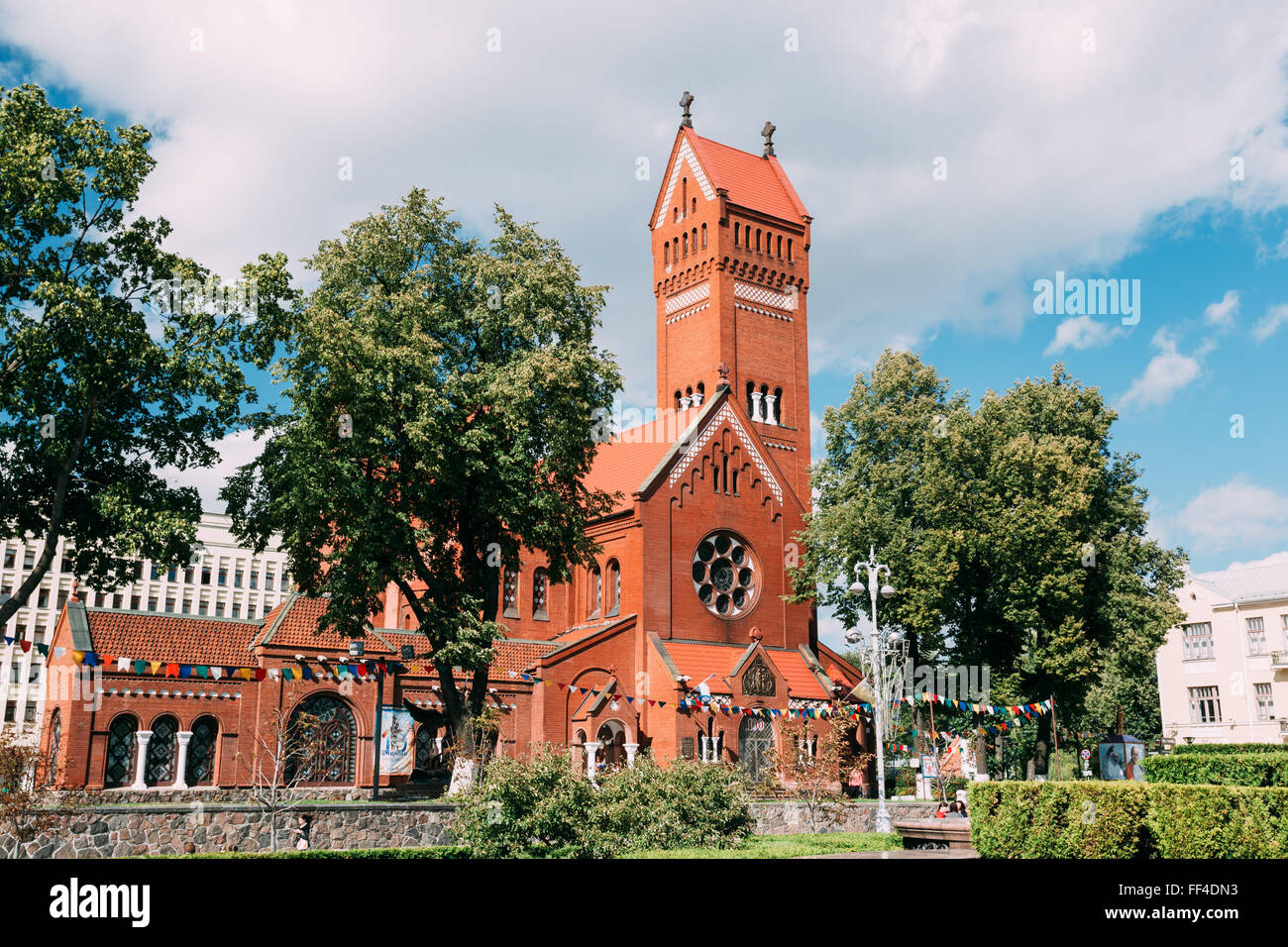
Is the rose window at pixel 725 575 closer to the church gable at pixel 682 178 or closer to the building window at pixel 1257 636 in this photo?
the church gable at pixel 682 178

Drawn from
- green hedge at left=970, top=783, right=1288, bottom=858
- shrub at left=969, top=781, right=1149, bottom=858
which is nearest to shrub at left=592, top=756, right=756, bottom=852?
shrub at left=969, top=781, right=1149, bottom=858

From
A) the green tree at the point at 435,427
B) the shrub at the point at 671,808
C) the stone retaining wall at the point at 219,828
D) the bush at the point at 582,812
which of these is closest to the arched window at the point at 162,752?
the green tree at the point at 435,427

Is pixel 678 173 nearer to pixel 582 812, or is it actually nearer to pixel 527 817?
pixel 582 812

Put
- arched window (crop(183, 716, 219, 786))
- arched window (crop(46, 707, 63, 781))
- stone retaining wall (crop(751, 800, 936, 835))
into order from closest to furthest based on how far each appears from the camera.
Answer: stone retaining wall (crop(751, 800, 936, 835)), arched window (crop(46, 707, 63, 781)), arched window (crop(183, 716, 219, 786))

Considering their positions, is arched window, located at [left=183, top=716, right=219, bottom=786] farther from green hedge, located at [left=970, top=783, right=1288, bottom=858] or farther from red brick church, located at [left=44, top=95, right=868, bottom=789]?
green hedge, located at [left=970, top=783, right=1288, bottom=858]

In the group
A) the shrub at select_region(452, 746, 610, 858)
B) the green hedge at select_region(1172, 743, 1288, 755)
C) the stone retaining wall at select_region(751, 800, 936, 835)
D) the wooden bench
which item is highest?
the green hedge at select_region(1172, 743, 1288, 755)

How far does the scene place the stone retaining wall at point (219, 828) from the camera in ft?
67.7

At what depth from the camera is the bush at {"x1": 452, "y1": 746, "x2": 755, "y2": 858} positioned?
1884cm

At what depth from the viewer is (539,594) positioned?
45344 millimetres

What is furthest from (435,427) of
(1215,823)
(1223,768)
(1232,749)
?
(1232,749)

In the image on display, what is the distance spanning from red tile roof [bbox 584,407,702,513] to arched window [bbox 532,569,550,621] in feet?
15.1

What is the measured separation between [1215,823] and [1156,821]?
2.81 feet

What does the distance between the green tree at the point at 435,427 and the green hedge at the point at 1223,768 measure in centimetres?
1729
